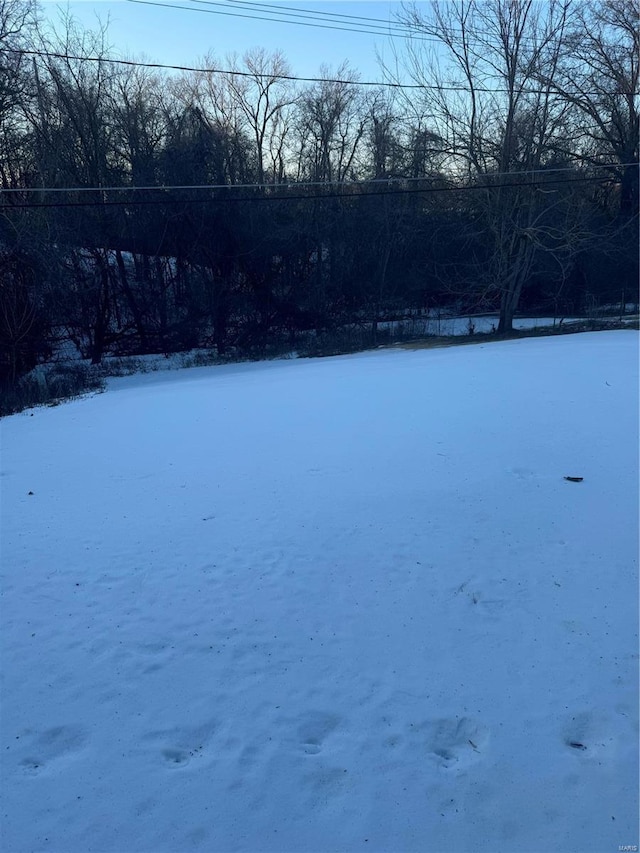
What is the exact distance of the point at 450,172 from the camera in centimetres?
2453

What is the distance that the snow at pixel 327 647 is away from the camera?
2.54 metres

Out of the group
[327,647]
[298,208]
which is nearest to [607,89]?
[298,208]

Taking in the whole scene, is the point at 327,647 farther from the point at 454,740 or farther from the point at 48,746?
the point at 48,746

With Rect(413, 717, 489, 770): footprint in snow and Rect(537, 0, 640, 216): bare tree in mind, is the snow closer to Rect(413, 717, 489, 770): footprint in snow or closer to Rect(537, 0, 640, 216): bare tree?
Rect(413, 717, 489, 770): footprint in snow

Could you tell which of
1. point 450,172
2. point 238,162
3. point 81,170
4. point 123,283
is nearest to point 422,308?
point 450,172

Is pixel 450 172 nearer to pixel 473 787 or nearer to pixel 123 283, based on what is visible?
pixel 123 283

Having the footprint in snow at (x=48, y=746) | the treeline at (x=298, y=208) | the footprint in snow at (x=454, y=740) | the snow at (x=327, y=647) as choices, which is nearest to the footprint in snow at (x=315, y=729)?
the snow at (x=327, y=647)

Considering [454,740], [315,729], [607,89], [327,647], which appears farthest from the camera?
[607,89]

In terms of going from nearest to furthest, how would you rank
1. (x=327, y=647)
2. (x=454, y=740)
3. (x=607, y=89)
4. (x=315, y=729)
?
1. (x=454, y=740)
2. (x=315, y=729)
3. (x=327, y=647)
4. (x=607, y=89)

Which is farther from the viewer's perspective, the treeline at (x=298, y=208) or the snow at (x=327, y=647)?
the treeline at (x=298, y=208)

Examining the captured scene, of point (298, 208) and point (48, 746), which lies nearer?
point (48, 746)

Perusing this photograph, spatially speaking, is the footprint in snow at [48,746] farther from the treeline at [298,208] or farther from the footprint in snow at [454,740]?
the treeline at [298,208]

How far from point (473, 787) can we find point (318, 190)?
2902 centimetres

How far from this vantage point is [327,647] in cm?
361
